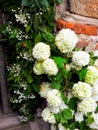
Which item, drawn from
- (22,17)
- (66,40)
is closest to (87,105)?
(66,40)

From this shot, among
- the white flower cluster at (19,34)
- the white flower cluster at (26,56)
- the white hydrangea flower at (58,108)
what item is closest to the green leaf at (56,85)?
the white hydrangea flower at (58,108)

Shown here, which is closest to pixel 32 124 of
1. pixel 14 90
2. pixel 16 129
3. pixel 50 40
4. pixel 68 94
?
pixel 16 129

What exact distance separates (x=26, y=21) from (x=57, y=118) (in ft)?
2.23

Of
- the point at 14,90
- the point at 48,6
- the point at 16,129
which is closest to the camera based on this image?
the point at 48,6

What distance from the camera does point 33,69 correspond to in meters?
2.09

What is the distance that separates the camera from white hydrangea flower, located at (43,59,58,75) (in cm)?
198

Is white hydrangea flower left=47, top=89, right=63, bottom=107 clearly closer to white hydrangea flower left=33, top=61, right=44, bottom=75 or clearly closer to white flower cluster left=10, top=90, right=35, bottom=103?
white hydrangea flower left=33, top=61, right=44, bottom=75

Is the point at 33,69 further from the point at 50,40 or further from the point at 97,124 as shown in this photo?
the point at 97,124

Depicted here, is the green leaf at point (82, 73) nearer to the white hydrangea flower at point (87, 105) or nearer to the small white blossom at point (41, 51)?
the white hydrangea flower at point (87, 105)

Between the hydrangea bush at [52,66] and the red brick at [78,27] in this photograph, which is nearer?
the hydrangea bush at [52,66]

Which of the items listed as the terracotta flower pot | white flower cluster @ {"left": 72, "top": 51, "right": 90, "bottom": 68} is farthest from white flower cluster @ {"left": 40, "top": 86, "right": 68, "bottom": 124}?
the terracotta flower pot

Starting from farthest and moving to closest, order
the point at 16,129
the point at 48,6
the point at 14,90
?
the point at 16,129 < the point at 14,90 < the point at 48,6

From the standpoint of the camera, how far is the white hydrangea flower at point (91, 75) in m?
2.03

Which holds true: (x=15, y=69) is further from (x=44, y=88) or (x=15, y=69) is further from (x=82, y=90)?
(x=82, y=90)
